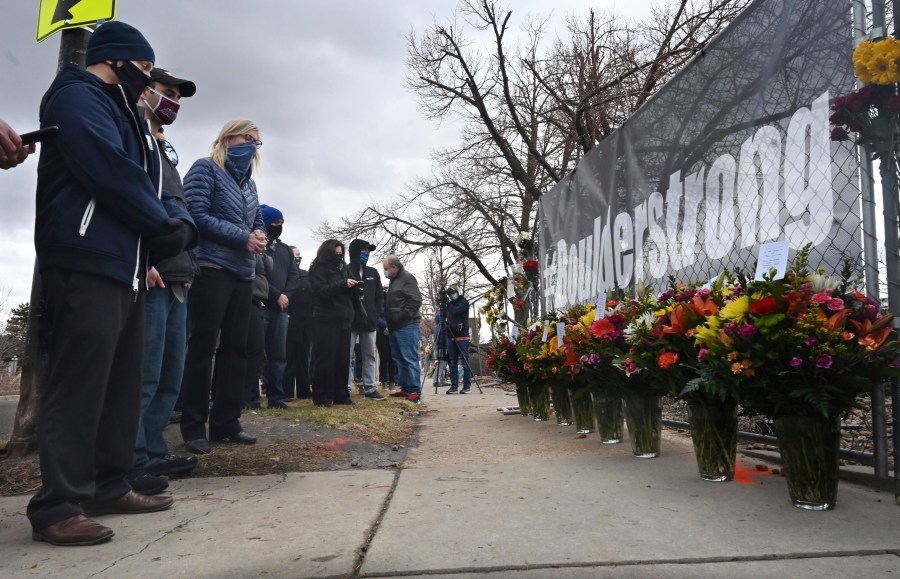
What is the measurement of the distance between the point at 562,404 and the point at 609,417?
1.29 m

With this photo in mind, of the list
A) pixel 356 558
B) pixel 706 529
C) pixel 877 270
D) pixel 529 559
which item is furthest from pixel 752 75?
pixel 356 558

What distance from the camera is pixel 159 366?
358cm

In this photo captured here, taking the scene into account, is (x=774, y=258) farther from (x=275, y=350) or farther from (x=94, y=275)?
(x=275, y=350)

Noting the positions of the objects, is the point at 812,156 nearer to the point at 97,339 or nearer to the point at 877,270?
the point at 877,270

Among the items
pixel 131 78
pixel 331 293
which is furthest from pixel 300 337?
pixel 131 78

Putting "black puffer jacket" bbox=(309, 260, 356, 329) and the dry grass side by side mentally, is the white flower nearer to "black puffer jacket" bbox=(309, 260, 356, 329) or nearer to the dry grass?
the dry grass

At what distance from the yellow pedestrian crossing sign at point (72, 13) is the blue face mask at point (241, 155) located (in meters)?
0.98

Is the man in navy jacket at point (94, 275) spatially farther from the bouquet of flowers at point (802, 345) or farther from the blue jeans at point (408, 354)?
the blue jeans at point (408, 354)

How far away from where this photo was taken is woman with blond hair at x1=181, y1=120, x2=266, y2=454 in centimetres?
426

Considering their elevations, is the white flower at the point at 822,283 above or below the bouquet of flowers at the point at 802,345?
above

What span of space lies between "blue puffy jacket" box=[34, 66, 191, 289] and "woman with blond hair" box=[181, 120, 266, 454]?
56.5 inches

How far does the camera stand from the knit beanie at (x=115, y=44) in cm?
296

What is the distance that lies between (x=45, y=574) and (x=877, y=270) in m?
3.14

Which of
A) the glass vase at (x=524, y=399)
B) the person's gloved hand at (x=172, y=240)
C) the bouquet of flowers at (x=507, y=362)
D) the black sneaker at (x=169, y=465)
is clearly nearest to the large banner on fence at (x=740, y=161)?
the bouquet of flowers at (x=507, y=362)
